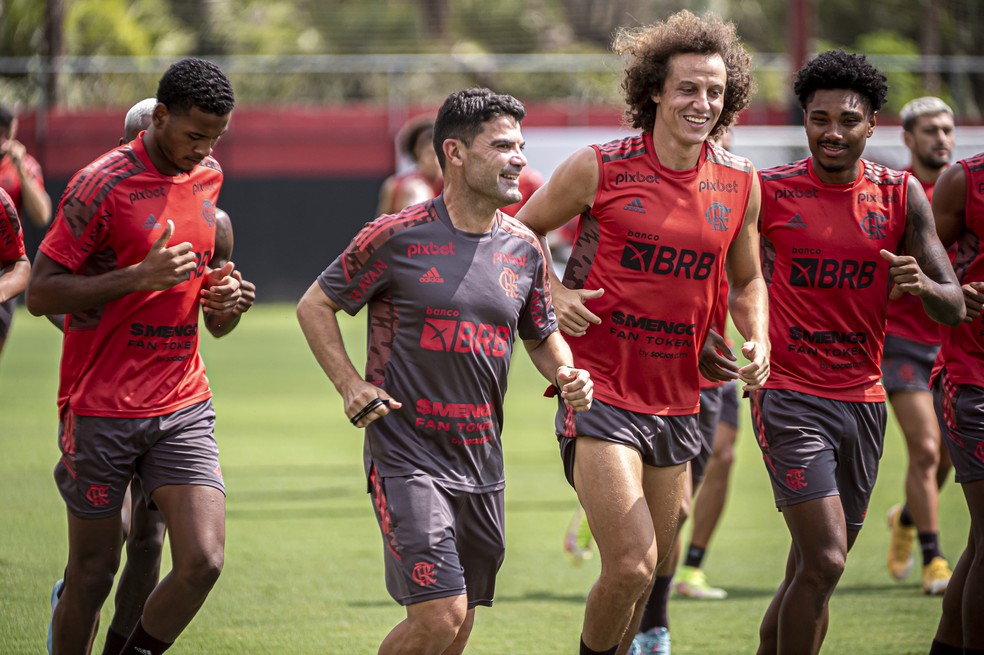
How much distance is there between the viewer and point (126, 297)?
5.28 meters

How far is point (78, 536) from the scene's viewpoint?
5277 mm

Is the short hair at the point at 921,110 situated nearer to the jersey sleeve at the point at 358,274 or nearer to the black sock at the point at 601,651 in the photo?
the black sock at the point at 601,651

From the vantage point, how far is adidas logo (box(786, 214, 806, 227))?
19.0ft

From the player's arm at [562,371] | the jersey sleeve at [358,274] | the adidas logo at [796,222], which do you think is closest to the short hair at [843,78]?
the adidas logo at [796,222]

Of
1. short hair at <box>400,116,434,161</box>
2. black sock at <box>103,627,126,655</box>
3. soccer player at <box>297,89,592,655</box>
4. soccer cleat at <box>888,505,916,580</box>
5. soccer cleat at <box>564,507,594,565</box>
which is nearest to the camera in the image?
soccer player at <box>297,89,592,655</box>

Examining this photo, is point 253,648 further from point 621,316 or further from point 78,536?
point 621,316

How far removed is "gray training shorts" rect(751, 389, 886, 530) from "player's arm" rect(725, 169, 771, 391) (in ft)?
0.97

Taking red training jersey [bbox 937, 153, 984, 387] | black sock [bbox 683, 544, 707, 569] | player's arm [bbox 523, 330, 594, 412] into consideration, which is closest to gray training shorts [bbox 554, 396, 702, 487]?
player's arm [bbox 523, 330, 594, 412]

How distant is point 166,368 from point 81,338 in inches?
13.5

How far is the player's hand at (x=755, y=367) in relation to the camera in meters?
5.29

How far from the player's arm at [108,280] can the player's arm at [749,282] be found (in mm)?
2214

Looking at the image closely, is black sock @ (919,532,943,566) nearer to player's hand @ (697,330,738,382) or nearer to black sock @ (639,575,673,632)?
black sock @ (639,575,673,632)

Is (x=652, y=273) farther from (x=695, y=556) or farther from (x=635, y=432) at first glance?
(x=695, y=556)

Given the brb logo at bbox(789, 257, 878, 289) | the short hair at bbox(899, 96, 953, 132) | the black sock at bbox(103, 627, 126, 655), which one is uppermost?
the short hair at bbox(899, 96, 953, 132)
